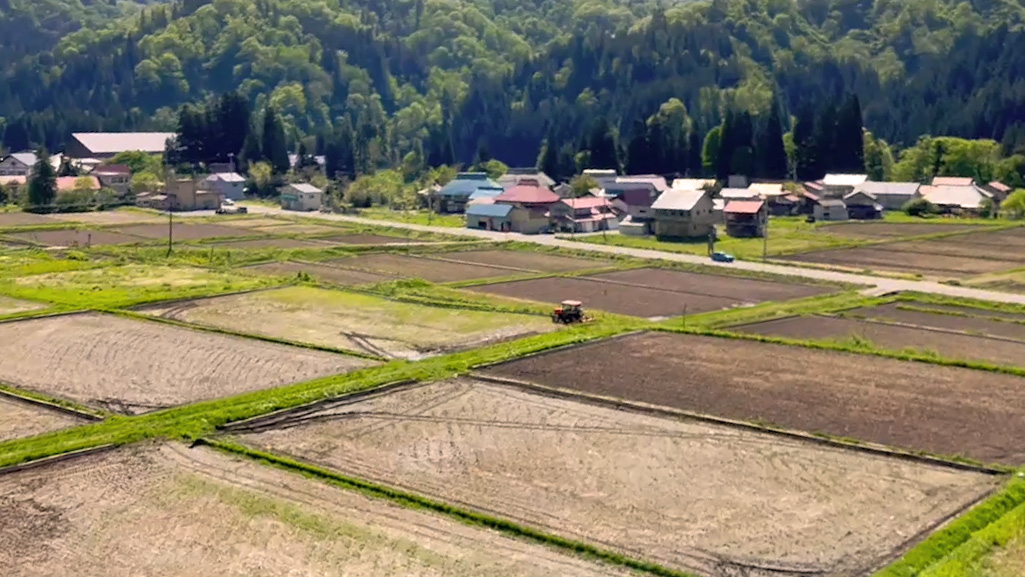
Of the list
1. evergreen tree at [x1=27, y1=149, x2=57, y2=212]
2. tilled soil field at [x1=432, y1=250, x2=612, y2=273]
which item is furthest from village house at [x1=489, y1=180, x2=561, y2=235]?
evergreen tree at [x1=27, y1=149, x2=57, y2=212]

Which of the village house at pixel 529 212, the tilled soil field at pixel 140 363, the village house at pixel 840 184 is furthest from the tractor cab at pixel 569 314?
the village house at pixel 840 184

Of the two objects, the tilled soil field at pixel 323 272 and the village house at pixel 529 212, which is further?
the village house at pixel 529 212

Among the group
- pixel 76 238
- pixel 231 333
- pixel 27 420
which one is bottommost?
pixel 27 420

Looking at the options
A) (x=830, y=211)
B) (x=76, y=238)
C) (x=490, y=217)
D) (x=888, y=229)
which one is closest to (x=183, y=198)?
(x=76, y=238)

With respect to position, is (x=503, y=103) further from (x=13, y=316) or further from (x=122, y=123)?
(x=13, y=316)

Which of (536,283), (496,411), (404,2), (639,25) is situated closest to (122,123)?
(639,25)

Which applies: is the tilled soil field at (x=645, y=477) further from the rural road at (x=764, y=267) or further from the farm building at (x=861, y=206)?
the farm building at (x=861, y=206)

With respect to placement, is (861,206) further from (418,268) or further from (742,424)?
(742,424)
